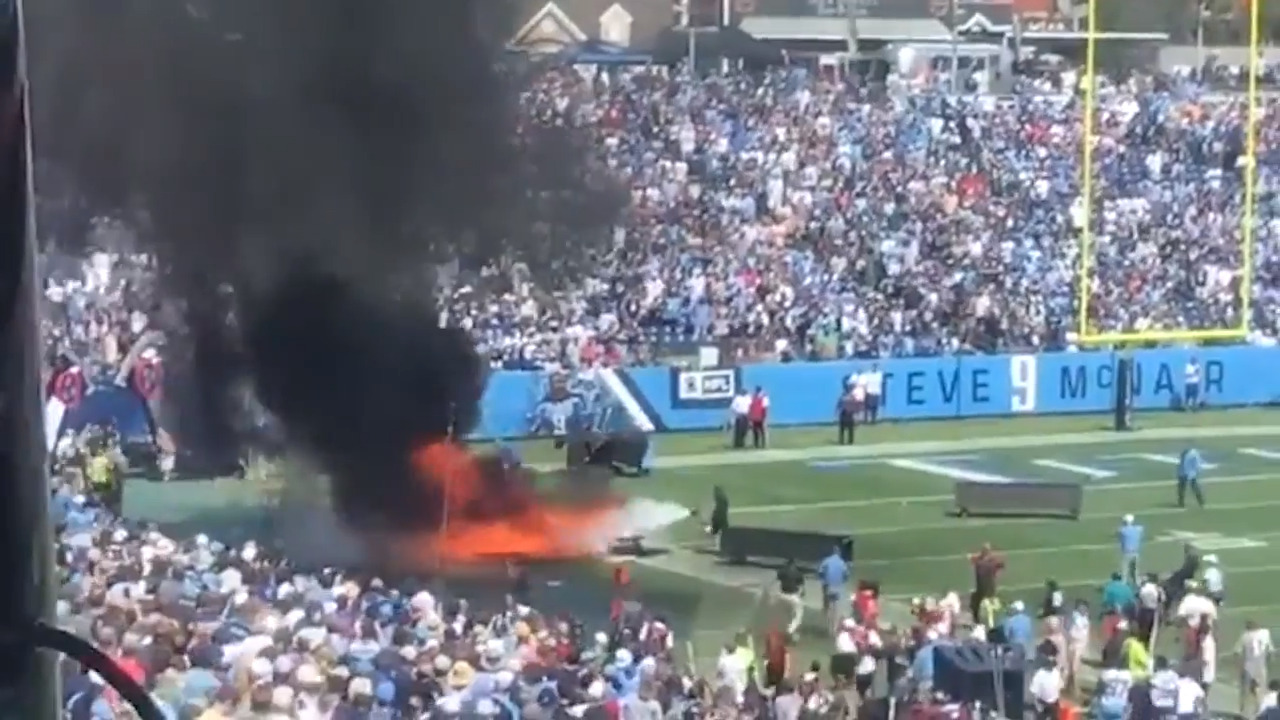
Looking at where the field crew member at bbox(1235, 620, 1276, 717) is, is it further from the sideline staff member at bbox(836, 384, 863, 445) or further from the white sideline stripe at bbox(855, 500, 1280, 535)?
the sideline staff member at bbox(836, 384, 863, 445)

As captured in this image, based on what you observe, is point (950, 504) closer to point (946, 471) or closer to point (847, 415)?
point (946, 471)

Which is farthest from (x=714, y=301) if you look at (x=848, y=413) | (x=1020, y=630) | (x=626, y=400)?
(x=1020, y=630)

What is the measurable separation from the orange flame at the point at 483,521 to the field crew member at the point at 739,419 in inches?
213

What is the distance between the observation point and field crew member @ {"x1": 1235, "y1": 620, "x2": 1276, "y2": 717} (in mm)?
7289

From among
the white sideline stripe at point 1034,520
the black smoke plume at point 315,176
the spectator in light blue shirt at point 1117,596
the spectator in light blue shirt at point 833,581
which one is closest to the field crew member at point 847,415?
the white sideline stripe at point 1034,520

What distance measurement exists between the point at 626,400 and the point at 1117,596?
3.52 metres

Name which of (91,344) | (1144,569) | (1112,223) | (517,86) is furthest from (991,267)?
(517,86)

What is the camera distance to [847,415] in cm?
1168

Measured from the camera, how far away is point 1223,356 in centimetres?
1299

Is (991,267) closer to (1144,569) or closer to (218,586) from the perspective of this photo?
(1144,569)

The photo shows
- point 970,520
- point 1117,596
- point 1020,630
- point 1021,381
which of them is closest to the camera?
point 1020,630

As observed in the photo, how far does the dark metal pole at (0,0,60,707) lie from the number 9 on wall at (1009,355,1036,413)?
38.3 feet

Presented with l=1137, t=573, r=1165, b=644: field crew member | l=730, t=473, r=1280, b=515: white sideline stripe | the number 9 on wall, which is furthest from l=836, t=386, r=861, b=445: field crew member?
l=1137, t=573, r=1165, b=644: field crew member

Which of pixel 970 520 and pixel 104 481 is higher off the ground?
pixel 104 481
